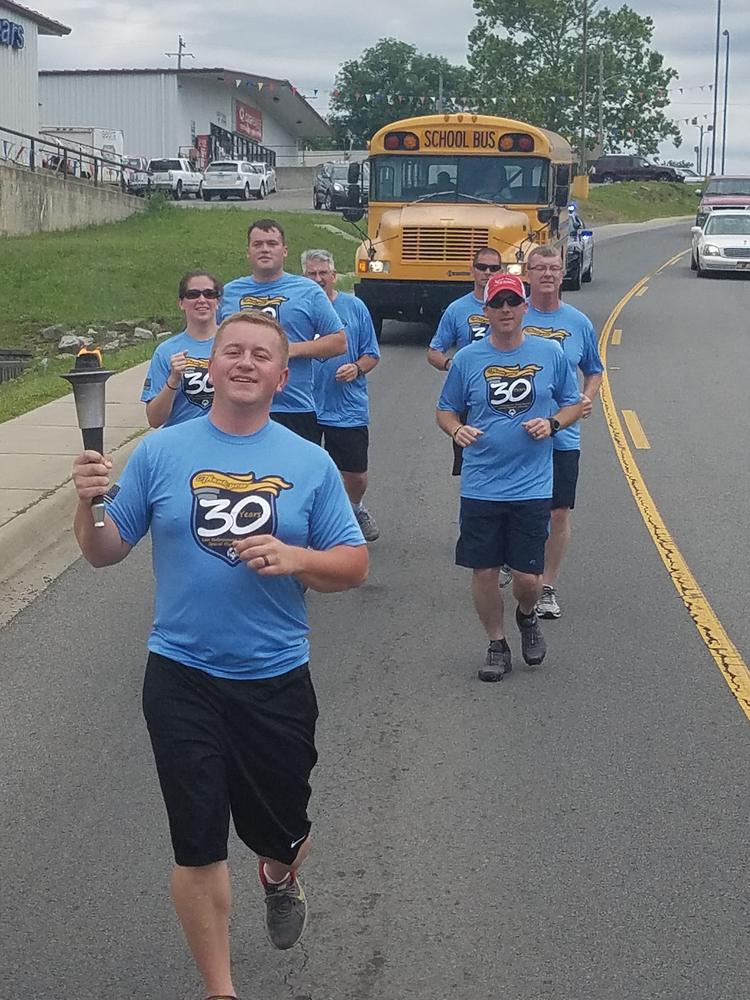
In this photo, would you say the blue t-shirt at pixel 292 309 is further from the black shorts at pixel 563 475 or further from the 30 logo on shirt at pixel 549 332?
the black shorts at pixel 563 475

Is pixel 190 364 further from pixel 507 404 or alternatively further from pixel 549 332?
pixel 549 332

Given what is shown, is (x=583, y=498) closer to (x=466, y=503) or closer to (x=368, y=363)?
(x=368, y=363)

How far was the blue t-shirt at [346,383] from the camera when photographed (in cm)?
916

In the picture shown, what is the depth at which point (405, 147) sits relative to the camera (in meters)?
19.9

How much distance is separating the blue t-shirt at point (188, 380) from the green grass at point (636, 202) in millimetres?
57485

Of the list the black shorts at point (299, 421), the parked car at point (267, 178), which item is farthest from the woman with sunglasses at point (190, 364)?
the parked car at point (267, 178)

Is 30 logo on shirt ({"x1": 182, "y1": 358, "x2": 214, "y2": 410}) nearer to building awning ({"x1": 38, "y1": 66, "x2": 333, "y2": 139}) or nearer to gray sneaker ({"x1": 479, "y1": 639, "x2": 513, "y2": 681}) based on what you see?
gray sneaker ({"x1": 479, "y1": 639, "x2": 513, "y2": 681})

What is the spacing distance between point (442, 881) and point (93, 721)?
219 cm

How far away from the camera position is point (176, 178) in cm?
5381

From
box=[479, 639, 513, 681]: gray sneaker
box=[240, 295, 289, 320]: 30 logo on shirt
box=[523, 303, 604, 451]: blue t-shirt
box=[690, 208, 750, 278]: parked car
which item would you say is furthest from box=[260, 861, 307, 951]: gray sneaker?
box=[690, 208, 750, 278]: parked car

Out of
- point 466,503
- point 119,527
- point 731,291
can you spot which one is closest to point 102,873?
point 119,527

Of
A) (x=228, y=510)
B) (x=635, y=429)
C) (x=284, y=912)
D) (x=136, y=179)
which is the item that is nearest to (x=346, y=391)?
(x=284, y=912)

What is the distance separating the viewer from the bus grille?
1916 cm

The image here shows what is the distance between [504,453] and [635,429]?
7900 mm
